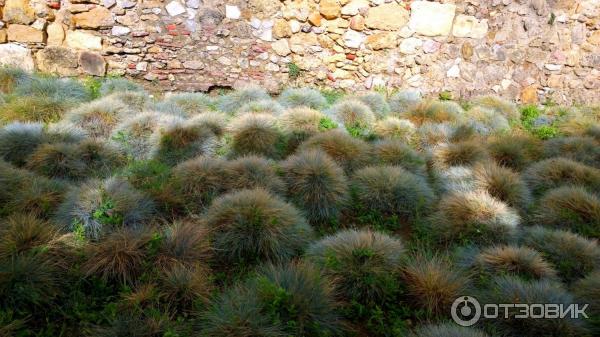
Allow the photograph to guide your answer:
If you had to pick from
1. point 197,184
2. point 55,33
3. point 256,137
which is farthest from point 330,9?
point 197,184

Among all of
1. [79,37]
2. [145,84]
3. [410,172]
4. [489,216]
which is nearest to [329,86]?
[145,84]

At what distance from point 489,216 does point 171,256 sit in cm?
245

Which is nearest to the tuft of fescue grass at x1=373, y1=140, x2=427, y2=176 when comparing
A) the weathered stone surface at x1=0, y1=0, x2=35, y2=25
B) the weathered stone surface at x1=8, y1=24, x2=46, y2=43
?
the weathered stone surface at x1=8, y1=24, x2=46, y2=43

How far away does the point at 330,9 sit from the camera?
292 inches

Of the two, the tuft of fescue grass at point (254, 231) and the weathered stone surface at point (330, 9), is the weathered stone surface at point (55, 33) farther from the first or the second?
the tuft of fescue grass at point (254, 231)

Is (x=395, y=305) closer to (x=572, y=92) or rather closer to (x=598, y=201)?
(x=598, y=201)

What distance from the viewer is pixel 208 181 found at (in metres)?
4.03

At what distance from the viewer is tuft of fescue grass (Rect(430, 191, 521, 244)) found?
3622mm

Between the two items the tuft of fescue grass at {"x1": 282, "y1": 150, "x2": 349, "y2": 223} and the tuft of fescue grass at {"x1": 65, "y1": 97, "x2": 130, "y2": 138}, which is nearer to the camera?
the tuft of fescue grass at {"x1": 282, "y1": 150, "x2": 349, "y2": 223}

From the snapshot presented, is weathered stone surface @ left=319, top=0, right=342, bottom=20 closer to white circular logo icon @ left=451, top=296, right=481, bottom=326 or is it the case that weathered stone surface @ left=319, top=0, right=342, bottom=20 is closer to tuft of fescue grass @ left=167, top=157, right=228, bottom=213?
tuft of fescue grass @ left=167, top=157, right=228, bottom=213

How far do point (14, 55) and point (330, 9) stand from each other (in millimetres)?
4743

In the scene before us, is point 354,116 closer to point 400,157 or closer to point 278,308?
point 400,157

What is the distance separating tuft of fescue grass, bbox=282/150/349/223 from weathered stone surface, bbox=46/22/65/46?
479cm

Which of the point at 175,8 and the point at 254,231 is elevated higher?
the point at 175,8
